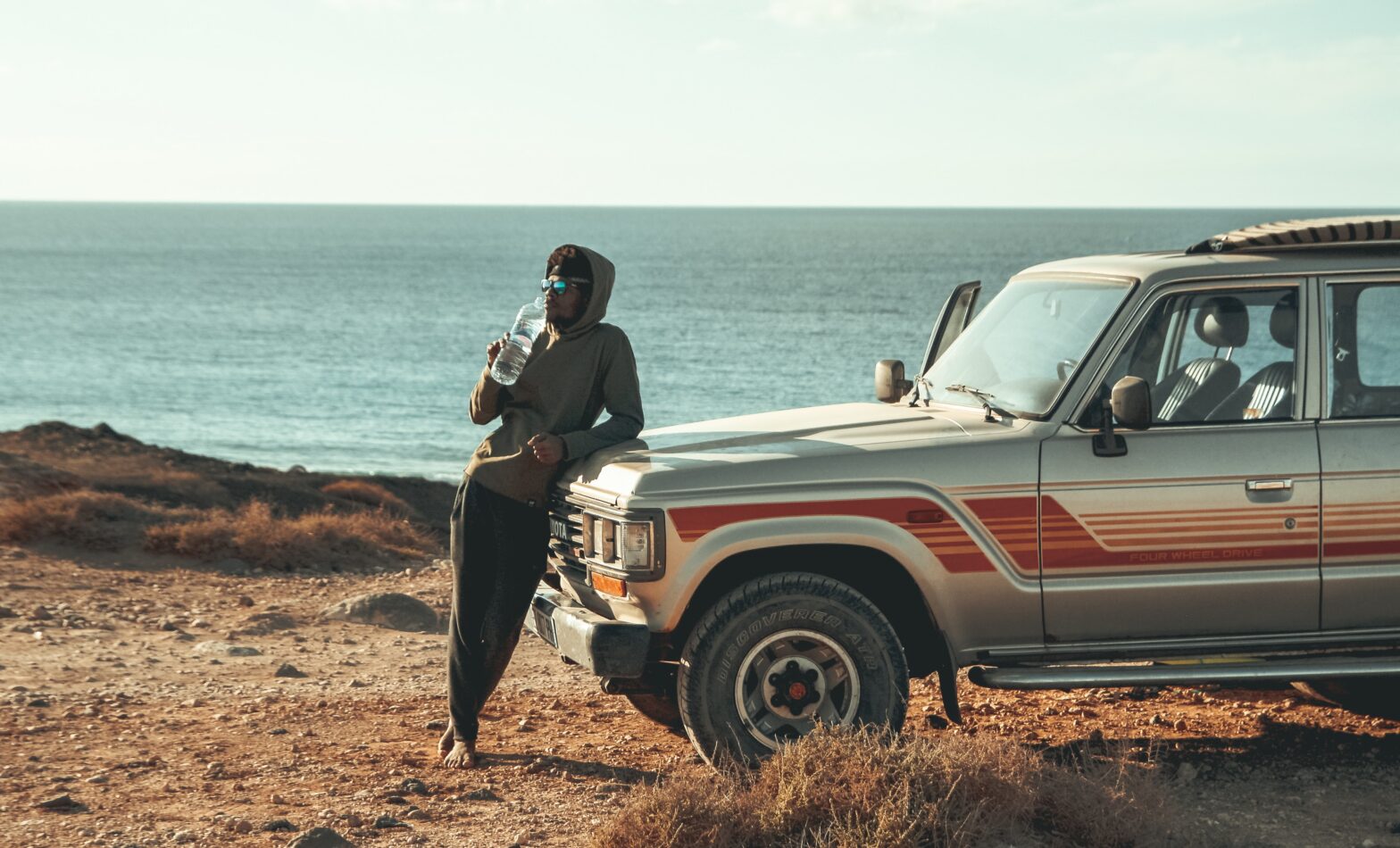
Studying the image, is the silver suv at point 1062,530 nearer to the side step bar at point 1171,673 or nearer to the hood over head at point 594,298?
the side step bar at point 1171,673

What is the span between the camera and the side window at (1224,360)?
19.7ft

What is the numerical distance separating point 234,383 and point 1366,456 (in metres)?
45.7

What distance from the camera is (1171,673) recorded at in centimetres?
568

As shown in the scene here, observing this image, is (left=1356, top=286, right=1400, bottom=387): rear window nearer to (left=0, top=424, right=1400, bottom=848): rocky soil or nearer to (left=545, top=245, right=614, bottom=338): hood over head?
(left=0, top=424, right=1400, bottom=848): rocky soil

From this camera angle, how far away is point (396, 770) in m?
6.35

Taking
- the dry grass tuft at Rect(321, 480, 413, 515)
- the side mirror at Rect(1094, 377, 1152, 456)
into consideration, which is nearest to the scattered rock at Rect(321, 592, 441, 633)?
the side mirror at Rect(1094, 377, 1152, 456)

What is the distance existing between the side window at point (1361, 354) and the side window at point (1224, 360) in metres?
0.17

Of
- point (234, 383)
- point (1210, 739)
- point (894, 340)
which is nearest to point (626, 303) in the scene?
point (894, 340)

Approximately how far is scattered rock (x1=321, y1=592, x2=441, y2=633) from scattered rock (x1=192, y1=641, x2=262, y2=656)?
48.4 inches

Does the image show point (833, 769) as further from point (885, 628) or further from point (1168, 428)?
point (1168, 428)

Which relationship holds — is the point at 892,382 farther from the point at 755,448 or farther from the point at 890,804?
the point at 890,804

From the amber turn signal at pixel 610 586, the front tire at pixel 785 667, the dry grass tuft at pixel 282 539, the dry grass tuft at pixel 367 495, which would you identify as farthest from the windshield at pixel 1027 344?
the dry grass tuft at pixel 367 495

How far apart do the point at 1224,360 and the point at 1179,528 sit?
909mm

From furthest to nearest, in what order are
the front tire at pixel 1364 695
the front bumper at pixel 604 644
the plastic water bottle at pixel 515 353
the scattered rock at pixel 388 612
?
the scattered rock at pixel 388 612 < the front tire at pixel 1364 695 < the plastic water bottle at pixel 515 353 < the front bumper at pixel 604 644
